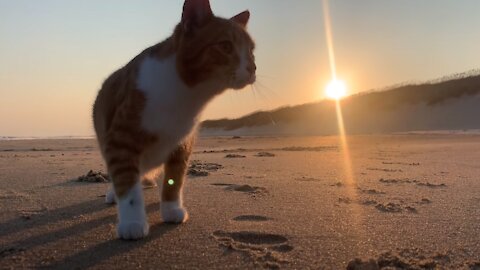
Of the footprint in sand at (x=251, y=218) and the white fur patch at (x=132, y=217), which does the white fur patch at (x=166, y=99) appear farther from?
the footprint in sand at (x=251, y=218)

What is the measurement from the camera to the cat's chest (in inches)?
83.8

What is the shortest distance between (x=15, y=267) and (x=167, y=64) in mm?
1149

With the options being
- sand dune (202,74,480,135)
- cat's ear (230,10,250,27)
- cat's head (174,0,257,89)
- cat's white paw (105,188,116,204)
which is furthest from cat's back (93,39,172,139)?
sand dune (202,74,480,135)

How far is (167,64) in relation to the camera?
2227 millimetres

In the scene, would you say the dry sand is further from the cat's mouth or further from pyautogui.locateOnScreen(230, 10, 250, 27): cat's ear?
pyautogui.locateOnScreen(230, 10, 250, 27): cat's ear

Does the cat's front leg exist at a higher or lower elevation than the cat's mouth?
lower

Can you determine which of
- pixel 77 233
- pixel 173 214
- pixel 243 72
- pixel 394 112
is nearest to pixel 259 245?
pixel 173 214

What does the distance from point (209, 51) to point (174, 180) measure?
2.45 feet

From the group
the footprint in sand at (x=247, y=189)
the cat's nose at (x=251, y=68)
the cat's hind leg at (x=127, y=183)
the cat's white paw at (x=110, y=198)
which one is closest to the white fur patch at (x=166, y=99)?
the cat's hind leg at (x=127, y=183)

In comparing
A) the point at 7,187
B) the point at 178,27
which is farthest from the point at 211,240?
the point at 7,187

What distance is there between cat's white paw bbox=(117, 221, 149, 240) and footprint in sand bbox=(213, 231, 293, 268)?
0.30 meters

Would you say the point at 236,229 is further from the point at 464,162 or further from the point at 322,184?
the point at 464,162

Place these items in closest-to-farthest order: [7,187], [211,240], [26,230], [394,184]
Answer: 1. [211,240]
2. [26,230]
3. [7,187]
4. [394,184]

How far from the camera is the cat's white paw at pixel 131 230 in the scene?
6.02 feet
